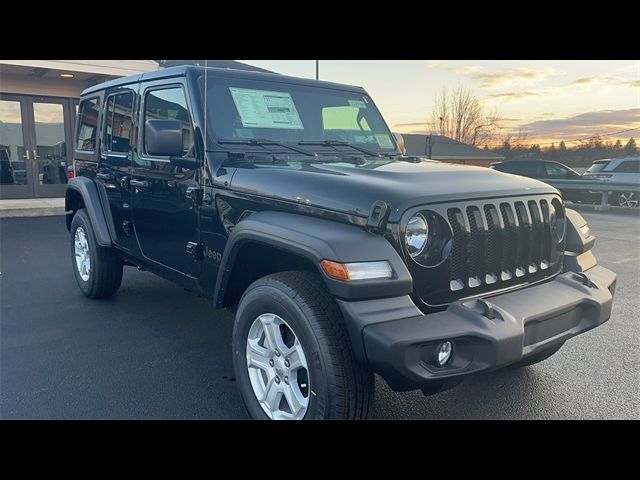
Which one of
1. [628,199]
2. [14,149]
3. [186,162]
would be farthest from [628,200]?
[14,149]

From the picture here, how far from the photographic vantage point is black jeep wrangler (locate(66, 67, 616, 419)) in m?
2.37

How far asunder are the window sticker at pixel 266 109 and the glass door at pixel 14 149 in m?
12.6

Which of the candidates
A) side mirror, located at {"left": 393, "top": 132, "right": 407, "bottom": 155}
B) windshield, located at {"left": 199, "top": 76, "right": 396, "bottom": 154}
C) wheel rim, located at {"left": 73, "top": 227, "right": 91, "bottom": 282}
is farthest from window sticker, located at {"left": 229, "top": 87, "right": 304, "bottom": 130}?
wheel rim, located at {"left": 73, "top": 227, "right": 91, "bottom": 282}

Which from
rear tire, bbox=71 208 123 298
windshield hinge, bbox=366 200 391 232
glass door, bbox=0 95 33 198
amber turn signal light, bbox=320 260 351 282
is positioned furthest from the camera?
glass door, bbox=0 95 33 198

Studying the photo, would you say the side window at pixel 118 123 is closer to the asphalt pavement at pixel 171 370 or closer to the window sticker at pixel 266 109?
the window sticker at pixel 266 109

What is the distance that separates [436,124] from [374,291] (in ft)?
153

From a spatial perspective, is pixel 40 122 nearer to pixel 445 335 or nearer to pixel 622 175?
pixel 445 335

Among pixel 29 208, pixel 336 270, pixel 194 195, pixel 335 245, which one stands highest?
pixel 194 195

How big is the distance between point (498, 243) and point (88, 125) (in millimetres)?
4415

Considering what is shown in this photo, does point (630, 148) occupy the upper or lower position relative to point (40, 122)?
lower

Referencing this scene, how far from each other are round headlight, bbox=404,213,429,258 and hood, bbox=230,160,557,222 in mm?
82

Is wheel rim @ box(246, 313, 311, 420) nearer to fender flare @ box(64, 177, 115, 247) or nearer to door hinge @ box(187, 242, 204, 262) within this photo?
door hinge @ box(187, 242, 204, 262)

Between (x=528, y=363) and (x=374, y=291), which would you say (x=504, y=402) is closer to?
(x=528, y=363)

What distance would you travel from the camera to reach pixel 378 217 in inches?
97.4
